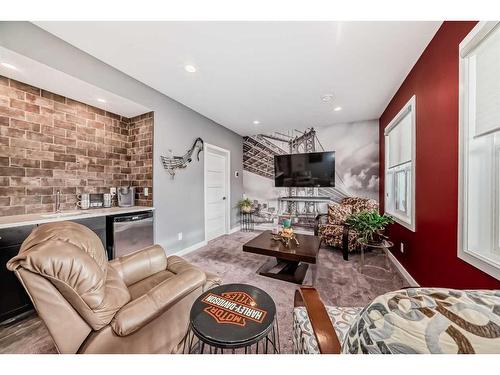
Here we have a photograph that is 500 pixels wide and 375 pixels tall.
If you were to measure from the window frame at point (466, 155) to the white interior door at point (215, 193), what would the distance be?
11.6 ft

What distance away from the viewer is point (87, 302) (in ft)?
2.80

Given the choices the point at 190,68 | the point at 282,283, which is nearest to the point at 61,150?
the point at 190,68

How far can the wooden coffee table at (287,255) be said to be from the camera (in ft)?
6.92

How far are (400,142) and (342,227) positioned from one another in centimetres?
164

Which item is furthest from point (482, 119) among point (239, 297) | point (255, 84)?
point (255, 84)

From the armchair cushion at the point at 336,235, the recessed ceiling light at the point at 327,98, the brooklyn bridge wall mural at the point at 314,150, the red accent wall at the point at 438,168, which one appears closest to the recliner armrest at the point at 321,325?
the red accent wall at the point at 438,168

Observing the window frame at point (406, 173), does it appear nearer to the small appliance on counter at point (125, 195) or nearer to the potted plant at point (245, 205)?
the potted plant at point (245, 205)

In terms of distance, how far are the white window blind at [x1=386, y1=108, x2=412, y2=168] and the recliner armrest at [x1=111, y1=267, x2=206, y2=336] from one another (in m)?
3.09

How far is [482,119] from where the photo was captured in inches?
48.7

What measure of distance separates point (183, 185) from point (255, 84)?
6.64 feet

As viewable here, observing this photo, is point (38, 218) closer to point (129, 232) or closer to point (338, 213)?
point (129, 232)

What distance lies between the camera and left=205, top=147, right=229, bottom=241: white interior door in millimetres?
3961

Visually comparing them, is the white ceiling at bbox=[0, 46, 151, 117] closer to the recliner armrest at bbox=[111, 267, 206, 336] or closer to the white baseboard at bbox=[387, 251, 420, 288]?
the recliner armrest at bbox=[111, 267, 206, 336]
